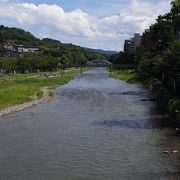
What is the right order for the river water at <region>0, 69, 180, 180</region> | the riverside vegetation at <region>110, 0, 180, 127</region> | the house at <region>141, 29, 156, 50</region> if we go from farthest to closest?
the house at <region>141, 29, 156, 50</region> → the riverside vegetation at <region>110, 0, 180, 127</region> → the river water at <region>0, 69, 180, 180</region>

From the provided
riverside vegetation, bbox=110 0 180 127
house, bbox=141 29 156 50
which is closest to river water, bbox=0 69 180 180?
riverside vegetation, bbox=110 0 180 127

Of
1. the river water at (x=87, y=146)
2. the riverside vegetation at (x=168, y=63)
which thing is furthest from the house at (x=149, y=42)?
the river water at (x=87, y=146)

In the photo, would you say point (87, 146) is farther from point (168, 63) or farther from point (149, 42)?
point (149, 42)

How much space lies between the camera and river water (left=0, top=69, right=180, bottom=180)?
18.0m

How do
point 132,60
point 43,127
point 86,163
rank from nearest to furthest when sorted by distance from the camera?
point 86,163, point 43,127, point 132,60

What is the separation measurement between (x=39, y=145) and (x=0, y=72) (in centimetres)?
Answer: 11409

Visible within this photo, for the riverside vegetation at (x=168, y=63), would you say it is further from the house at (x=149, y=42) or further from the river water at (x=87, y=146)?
the house at (x=149, y=42)

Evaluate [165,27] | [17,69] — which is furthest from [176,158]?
[17,69]

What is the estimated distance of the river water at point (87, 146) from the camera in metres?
18.0

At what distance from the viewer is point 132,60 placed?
529 ft

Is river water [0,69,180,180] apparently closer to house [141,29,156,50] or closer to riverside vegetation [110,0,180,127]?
riverside vegetation [110,0,180,127]

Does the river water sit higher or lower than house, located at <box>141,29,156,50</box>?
lower

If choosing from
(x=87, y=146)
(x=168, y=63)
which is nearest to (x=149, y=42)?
(x=168, y=63)

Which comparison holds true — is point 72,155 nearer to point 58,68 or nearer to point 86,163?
point 86,163
